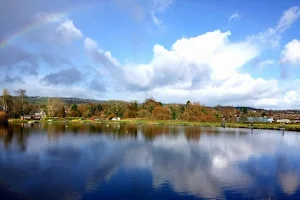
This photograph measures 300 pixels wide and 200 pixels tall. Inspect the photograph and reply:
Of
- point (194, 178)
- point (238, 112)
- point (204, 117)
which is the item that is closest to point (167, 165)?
point (194, 178)

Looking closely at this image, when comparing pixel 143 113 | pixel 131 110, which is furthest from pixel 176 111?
pixel 131 110

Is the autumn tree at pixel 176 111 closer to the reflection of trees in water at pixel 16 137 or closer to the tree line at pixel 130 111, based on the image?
the tree line at pixel 130 111

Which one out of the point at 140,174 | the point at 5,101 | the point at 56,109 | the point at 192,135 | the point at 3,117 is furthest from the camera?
the point at 56,109

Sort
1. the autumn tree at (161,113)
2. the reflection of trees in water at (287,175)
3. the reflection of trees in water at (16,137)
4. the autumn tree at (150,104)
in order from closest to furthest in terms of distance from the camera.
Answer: the reflection of trees in water at (287,175)
the reflection of trees in water at (16,137)
the autumn tree at (161,113)
the autumn tree at (150,104)

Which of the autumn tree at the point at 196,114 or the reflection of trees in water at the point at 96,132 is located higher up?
the autumn tree at the point at 196,114

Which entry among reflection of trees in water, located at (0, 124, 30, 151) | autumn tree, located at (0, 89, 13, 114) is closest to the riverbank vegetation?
autumn tree, located at (0, 89, 13, 114)

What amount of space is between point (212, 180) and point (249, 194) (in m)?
4.05

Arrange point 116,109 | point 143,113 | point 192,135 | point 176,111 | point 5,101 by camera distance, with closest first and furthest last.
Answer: point 192,135, point 5,101, point 143,113, point 116,109, point 176,111

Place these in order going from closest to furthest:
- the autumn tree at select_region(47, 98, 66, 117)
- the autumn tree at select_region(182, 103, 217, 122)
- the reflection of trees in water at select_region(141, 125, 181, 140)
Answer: the reflection of trees in water at select_region(141, 125, 181, 140) < the autumn tree at select_region(182, 103, 217, 122) < the autumn tree at select_region(47, 98, 66, 117)

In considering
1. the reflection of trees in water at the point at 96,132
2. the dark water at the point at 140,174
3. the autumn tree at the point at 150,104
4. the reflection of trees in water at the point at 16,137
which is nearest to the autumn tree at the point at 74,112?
the autumn tree at the point at 150,104

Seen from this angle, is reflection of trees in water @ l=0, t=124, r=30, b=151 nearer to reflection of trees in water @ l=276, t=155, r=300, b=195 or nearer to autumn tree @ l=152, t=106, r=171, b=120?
reflection of trees in water @ l=276, t=155, r=300, b=195

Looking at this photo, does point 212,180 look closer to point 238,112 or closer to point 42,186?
point 42,186

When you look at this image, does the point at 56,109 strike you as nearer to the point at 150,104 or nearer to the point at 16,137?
the point at 150,104

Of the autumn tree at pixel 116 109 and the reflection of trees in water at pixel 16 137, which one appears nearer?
the reflection of trees in water at pixel 16 137
